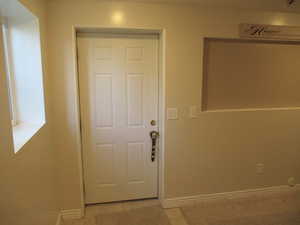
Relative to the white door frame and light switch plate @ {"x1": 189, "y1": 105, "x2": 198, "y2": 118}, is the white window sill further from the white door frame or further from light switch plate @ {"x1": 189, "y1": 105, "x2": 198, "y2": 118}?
light switch plate @ {"x1": 189, "y1": 105, "x2": 198, "y2": 118}

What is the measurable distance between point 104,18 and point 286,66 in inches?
85.2

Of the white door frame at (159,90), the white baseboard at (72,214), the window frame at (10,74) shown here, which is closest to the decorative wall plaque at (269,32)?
the white door frame at (159,90)

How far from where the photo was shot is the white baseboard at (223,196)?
8.58ft

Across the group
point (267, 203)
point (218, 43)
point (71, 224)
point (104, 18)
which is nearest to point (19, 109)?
point (104, 18)

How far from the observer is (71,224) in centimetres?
234

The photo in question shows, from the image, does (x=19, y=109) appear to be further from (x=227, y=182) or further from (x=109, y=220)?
(x=227, y=182)

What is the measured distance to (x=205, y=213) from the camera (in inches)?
98.4

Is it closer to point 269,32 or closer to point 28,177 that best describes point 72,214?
point 28,177

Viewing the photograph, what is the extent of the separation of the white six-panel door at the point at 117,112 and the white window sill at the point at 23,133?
70 centimetres

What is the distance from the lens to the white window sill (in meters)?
1.37

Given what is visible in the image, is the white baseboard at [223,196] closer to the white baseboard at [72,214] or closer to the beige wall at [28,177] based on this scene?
the white baseboard at [72,214]

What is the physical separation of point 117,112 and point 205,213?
147cm

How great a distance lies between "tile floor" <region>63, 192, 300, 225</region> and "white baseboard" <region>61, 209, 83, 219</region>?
0.17ft

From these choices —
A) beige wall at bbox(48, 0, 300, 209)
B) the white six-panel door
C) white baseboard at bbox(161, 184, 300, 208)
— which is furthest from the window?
white baseboard at bbox(161, 184, 300, 208)
